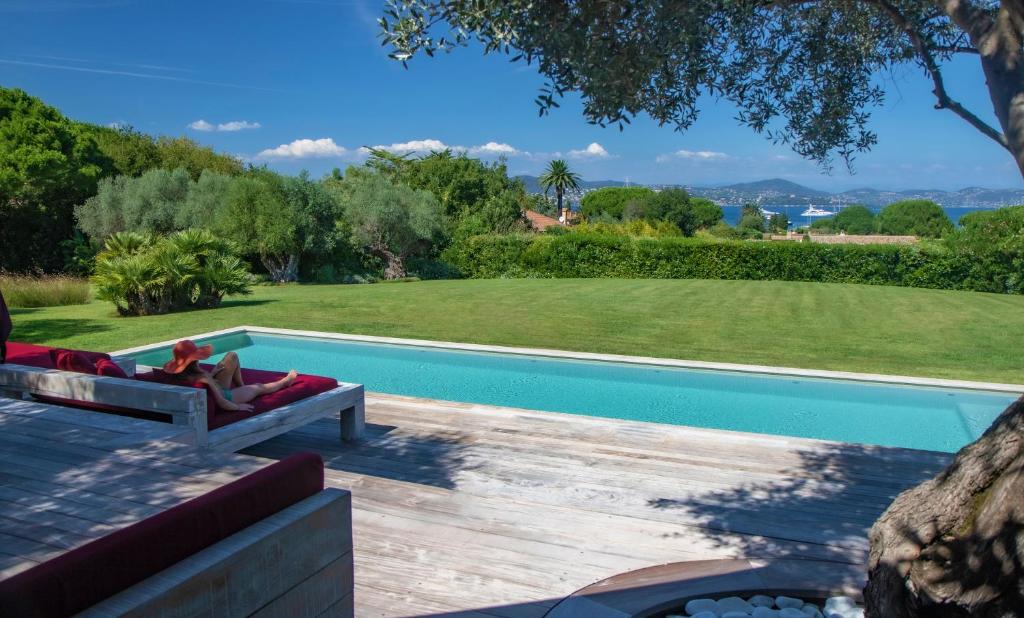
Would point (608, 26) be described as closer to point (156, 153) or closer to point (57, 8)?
point (156, 153)

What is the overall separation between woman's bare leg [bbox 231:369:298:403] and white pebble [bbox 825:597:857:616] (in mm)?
3916

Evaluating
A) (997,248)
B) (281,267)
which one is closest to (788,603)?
(997,248)

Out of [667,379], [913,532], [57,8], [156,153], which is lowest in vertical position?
[667,379]

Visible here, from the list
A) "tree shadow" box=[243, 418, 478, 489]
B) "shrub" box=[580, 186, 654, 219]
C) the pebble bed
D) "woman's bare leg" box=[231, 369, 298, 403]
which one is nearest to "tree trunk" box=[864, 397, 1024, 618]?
the pebble bed

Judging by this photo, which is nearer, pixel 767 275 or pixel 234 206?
pixel 234 206

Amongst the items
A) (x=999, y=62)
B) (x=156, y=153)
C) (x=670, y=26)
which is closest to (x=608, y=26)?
(x=670, y=26)

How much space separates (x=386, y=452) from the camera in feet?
17.6

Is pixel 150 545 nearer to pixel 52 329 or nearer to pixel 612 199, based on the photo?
pixel 52 329

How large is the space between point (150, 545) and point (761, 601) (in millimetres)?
2446

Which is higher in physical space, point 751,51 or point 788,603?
point 751,51

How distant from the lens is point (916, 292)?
65.0ft

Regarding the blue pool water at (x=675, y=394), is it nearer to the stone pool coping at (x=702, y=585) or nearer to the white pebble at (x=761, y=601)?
the stone pool coping at (x=702, y=585)

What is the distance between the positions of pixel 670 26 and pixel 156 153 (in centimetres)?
3344

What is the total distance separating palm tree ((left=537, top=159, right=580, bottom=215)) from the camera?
69438 mm
